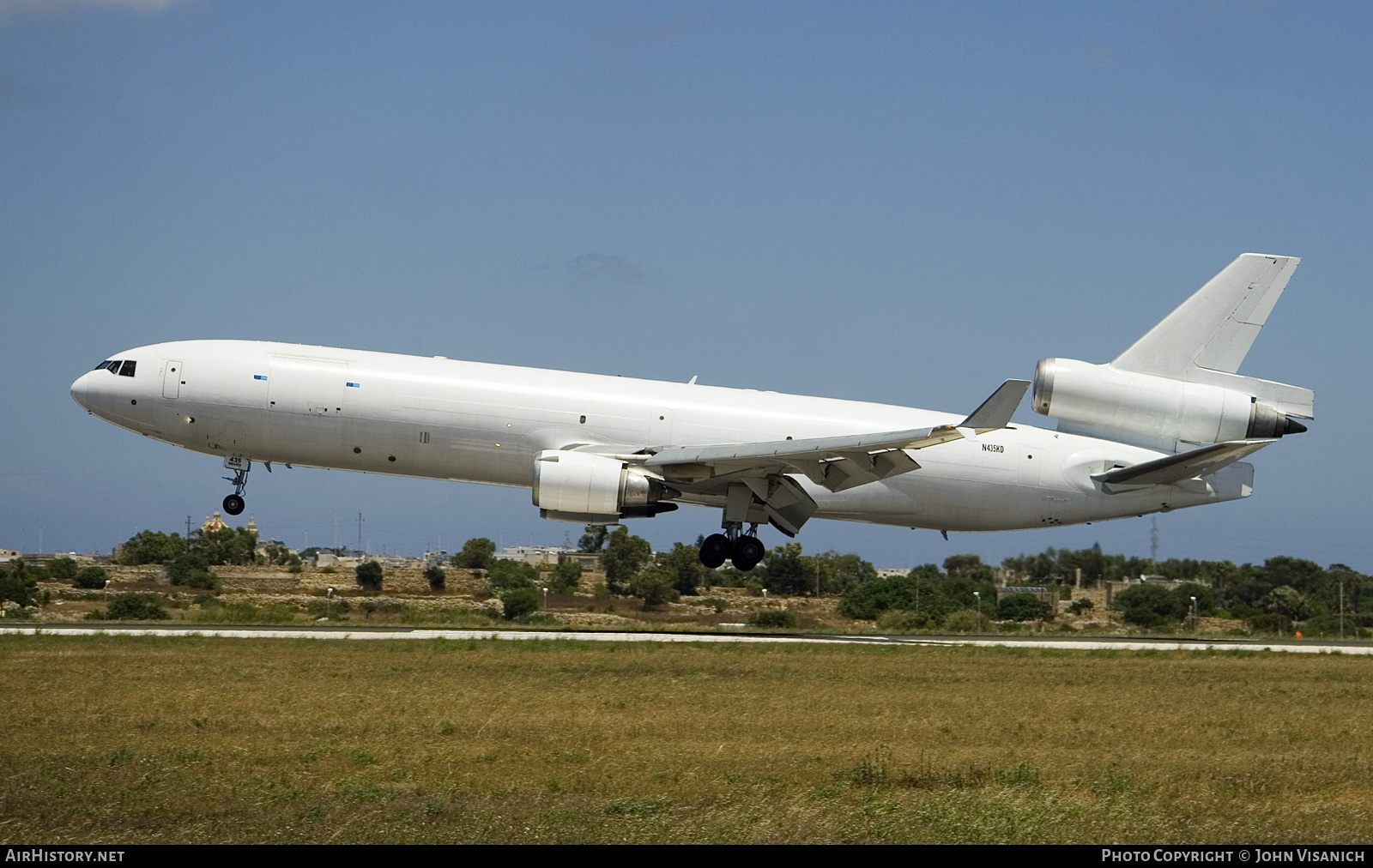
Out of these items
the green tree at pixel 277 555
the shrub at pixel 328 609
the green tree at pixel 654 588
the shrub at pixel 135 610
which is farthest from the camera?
the green tree at pixel 277 555

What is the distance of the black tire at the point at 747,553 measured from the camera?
113 ft

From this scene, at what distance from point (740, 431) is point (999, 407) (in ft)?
24.6

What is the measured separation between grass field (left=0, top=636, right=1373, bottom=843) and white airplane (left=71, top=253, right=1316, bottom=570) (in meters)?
6.56

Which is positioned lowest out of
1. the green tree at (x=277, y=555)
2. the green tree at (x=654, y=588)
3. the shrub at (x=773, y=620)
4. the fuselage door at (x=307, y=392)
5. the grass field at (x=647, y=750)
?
the grass field at (x=647, y=750)

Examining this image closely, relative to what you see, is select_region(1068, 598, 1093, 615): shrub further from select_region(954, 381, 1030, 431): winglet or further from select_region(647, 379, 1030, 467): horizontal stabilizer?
select_region(954, 381, 1030, 431): winglet

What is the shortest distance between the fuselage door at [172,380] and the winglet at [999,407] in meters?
19.1

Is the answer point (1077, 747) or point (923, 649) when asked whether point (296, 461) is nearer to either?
point (923, 649)

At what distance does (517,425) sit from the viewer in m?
33.2

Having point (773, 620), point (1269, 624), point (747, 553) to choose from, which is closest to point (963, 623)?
point (773, 620)

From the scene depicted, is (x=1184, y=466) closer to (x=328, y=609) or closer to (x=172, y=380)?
(x=328, y=609)

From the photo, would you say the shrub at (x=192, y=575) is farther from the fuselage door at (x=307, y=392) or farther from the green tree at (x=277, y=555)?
the fuselage door at (x=307, y=392)

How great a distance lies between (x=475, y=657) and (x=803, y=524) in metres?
11.3

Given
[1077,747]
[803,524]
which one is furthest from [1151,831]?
[803,524]

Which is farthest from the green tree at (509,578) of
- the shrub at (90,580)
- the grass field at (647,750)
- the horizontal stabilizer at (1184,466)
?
the grass field at (647,750)
